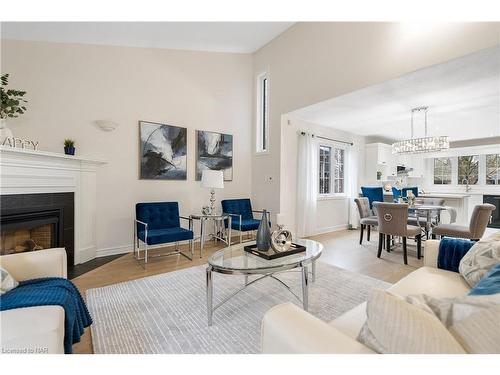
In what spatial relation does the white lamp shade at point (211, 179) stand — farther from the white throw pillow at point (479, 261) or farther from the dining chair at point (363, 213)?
the white throw pillow at point (479, 261)

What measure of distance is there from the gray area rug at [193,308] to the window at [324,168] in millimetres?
3027

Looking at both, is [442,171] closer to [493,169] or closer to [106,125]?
[493,169]

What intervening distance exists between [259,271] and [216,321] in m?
0.56

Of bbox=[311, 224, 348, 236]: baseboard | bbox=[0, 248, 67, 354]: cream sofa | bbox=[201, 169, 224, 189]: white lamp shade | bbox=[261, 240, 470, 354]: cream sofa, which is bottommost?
bbox=[311, 224, 348, 236]: baseboard

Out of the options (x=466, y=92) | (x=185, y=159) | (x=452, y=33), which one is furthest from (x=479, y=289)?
(x=185, y=159)

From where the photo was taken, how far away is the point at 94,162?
3420mm

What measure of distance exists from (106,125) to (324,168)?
14.8 feet

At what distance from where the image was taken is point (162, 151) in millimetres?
4035

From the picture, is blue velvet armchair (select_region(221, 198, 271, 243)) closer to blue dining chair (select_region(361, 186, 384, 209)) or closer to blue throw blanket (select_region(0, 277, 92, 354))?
blue dining chair (select_region(361, 186, 384, 209))

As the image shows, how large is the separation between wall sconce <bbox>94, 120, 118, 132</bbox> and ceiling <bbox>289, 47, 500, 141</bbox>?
116 inches

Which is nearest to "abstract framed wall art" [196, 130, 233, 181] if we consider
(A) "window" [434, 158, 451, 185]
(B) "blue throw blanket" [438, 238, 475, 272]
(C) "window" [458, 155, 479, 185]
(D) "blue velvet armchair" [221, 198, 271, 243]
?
(D) "blue velvet armchair" [221, 198, 271, 243]

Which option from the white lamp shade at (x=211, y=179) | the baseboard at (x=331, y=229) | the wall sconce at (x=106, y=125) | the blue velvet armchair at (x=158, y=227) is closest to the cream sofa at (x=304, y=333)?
the blue velvet armchair at (x=158, y=227)

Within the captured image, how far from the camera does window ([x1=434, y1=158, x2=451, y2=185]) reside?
7.17 meters
